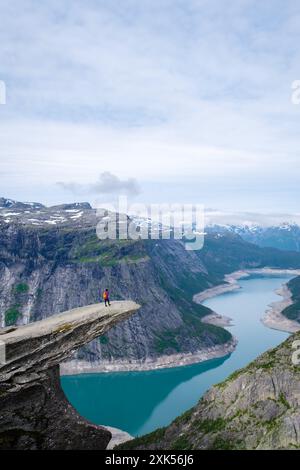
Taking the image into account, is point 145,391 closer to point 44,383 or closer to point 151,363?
point 151,363

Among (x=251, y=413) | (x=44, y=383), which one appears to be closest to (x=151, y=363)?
(x=251, y=413)

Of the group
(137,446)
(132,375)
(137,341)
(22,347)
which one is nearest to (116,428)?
(132,375)

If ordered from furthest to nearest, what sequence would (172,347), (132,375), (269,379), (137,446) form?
(172,347) < (132,375) < (137,446) < (269,379)

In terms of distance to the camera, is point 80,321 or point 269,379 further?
point 269,379

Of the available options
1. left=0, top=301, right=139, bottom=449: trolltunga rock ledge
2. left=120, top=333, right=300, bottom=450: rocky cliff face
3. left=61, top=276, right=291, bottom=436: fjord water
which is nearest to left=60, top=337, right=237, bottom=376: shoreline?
left=61, top=276, right=291, bottom=436: fjord water

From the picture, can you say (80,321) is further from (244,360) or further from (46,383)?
(244,360)

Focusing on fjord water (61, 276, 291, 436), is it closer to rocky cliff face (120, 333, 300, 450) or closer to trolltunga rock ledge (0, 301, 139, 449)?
rocky cliff face (120, 333, 300, 450)
